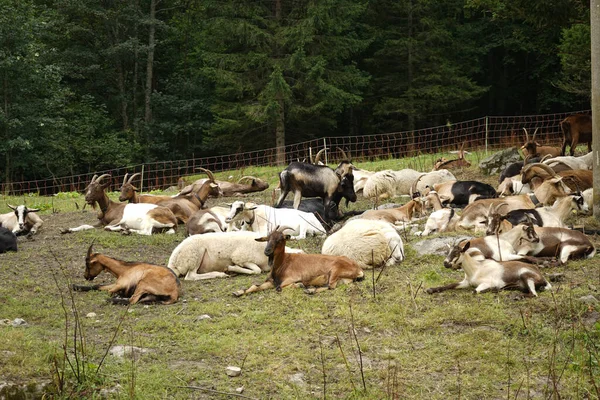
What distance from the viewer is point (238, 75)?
31016 mm

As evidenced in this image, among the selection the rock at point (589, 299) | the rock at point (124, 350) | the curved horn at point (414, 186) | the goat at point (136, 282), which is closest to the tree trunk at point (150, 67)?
the curved horn at point (414, 186)

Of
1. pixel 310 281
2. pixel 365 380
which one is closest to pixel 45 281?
pixel 310 281

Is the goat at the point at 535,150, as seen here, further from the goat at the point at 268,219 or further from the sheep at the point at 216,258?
the sheep at the point at 216,258

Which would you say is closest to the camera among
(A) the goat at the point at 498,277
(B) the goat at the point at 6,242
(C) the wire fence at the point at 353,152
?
(A) the goat at the point at 498,277

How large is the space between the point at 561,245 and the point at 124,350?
17.6ft

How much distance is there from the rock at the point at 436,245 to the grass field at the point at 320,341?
9.1 inches

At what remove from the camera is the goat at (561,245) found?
9.32 m

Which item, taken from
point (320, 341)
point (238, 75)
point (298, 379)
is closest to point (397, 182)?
point (320, 341)

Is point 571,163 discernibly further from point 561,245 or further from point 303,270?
point 303,270

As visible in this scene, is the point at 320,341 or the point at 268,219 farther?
the point at 268,219

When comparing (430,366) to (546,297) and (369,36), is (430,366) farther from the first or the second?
(369,36)

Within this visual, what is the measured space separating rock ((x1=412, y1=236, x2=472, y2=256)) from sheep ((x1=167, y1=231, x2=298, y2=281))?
2004 mm

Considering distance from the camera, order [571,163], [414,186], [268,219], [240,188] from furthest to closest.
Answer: [240,188] → [414,186] → [571,163] → [268,219]

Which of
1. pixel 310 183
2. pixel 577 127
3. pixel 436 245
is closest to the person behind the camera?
pixel 436 245
